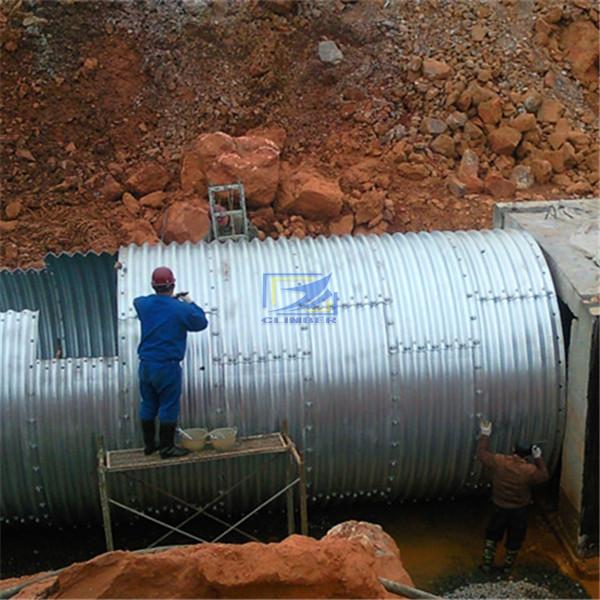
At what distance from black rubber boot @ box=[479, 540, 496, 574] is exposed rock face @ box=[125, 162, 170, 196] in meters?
8.97

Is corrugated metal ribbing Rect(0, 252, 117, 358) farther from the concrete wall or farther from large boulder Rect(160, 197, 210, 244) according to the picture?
the concrete wall

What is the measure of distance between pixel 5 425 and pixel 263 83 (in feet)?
33.5

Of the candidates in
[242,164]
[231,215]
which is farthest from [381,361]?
[242,164]

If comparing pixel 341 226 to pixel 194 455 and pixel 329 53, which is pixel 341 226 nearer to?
pixel 329 53

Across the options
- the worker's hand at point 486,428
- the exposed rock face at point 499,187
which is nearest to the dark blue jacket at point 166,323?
the worker's hand at point 486,428

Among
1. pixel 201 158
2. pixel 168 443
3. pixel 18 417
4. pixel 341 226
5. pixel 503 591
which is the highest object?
pixel 201 158

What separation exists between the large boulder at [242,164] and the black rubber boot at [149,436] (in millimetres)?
6540

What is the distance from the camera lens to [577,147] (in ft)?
55.5

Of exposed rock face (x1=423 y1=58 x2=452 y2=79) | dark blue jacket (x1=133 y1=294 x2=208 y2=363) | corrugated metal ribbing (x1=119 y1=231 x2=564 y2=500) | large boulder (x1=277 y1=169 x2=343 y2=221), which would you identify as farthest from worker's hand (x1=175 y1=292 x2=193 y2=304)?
exposed rock face (x1=423 y1=58 x2=452 y2=79)

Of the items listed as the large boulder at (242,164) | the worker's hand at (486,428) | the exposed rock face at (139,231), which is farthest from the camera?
the exposed rock face at (139,231)

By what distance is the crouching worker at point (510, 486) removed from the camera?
8758 millimetres

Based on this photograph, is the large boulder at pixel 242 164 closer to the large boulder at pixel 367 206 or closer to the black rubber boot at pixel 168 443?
the large boulder at pixel 367 206

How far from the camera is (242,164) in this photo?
14312mm

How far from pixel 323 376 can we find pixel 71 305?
2.94 m
